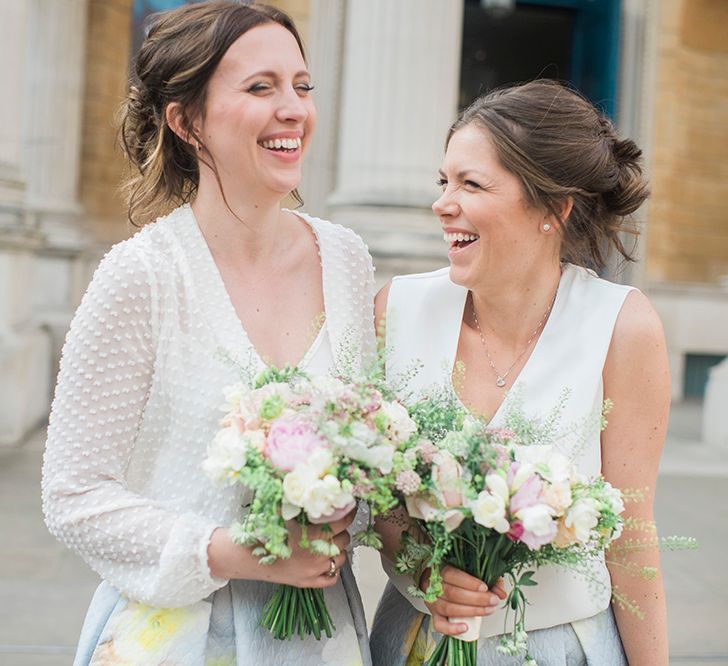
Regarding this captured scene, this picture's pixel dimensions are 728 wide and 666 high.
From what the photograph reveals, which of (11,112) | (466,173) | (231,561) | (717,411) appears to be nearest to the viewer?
(231,561)

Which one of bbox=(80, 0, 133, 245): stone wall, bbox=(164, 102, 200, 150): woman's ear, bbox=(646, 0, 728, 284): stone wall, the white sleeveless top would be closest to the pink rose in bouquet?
the white sleeveless top

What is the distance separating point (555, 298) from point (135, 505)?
1034 millimetres

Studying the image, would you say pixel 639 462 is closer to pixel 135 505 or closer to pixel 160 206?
pixel 135 505

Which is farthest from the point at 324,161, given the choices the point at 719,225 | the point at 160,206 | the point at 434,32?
the point at 160,206

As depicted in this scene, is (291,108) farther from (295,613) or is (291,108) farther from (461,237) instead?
(295,613)

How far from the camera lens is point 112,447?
1875mm

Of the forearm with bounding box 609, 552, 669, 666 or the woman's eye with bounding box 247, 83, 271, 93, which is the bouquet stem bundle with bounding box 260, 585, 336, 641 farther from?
the woman's eye with bounding box 247, 83, 271, 93

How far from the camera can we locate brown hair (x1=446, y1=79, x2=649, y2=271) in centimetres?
213

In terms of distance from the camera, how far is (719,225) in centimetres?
1338

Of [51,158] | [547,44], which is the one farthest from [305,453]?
[547,44]

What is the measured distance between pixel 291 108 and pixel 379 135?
6466mm

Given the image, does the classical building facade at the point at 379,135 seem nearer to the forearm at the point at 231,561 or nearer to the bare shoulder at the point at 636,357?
the bare shoulder at the point at 636,357

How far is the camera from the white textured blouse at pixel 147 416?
1.83 meters

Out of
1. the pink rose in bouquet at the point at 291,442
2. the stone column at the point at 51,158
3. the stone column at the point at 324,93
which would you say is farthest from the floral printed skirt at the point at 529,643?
the stone column at the point at 324,93
